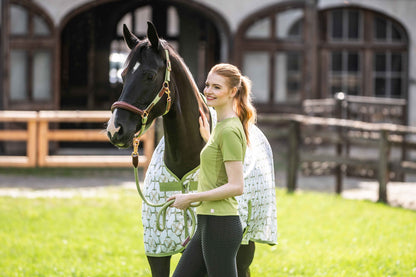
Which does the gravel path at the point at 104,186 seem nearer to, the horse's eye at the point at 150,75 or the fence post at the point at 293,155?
the fence post at the point at 293,155

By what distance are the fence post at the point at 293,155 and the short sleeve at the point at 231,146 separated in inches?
293

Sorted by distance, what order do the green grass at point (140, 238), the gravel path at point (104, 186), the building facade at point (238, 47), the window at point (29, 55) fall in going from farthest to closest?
the building facade at point (238, 47), the window at point (29, 55), the gravel path at point (104, 186), the green grass at point (140, 238)

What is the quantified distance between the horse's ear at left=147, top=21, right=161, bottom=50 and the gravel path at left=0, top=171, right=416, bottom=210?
640 centimetres

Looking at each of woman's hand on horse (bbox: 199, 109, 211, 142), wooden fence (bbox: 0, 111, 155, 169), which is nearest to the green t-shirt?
woman's hand on horse (bbox: 199, 109, 211, 142)

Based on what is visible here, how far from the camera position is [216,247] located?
3285mm

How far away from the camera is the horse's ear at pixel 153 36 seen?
3.61 meters

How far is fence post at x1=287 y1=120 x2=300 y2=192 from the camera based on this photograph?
34.9 feet

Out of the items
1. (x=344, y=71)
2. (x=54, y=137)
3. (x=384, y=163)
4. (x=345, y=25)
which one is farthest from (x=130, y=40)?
(x=344, y=71)

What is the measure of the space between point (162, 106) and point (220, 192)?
67 cm

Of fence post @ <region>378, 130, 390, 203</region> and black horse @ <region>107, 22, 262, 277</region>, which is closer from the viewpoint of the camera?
black horse @ <region>107, 22, 262, 277</region>

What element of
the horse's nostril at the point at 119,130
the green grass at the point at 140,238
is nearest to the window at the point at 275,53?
the green grass at the point at 140,238

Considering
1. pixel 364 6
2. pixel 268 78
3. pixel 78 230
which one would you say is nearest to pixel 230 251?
pixel 78 230

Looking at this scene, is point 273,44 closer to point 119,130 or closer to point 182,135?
point 182,135

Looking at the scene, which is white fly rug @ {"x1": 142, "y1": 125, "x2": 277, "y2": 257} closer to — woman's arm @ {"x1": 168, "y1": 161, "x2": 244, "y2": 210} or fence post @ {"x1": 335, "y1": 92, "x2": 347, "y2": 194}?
woman's arm @ {"x1": 168, "y1": 161, "x2": 244, "y2": 210}
